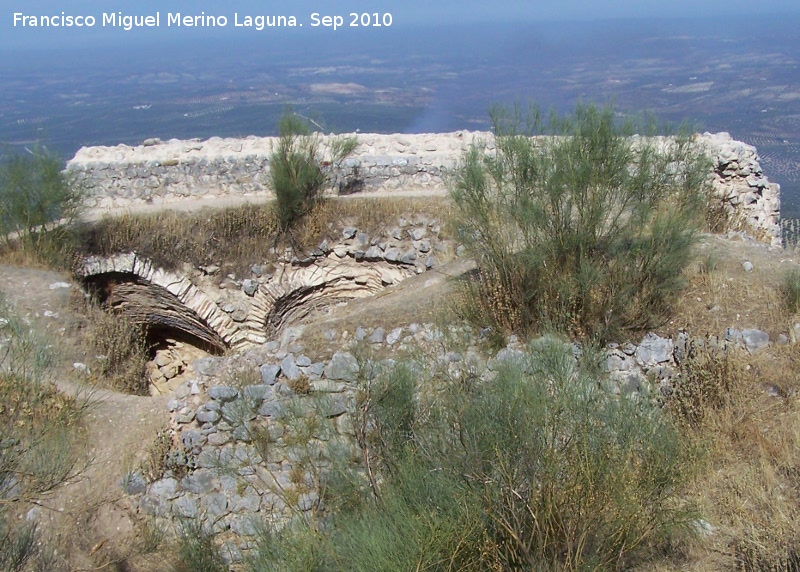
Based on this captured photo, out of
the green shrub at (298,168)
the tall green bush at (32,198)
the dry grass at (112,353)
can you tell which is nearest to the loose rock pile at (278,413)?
the dry grass at (112,353)

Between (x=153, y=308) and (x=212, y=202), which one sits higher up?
(x=212, y=202)

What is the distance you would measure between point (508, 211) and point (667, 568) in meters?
3.61

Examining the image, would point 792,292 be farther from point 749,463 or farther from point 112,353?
point 112,353

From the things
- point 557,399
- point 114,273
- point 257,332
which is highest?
point 557,399

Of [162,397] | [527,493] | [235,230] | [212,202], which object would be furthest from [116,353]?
[527,493]

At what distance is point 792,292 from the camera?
244 inches

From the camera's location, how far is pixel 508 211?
660 cm

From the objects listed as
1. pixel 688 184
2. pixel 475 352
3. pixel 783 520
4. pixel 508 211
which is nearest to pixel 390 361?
pixel 475 352

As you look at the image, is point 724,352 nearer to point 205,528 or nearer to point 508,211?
point 508,211

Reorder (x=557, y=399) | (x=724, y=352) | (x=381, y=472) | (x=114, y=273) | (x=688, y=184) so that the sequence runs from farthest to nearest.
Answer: (x=114, y=273)
(x=688, y=184)
(x=724, y=352)
(x=381, y=472)
(x=557, y=399)

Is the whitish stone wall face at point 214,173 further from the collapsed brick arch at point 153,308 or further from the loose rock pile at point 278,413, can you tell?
the loose rock pile at point 278,413

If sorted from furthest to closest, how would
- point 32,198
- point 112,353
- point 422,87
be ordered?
point 422,87 < point 32,198 < point 112,353

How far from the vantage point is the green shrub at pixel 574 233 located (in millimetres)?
6168

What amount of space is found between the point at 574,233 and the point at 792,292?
6.74ft
